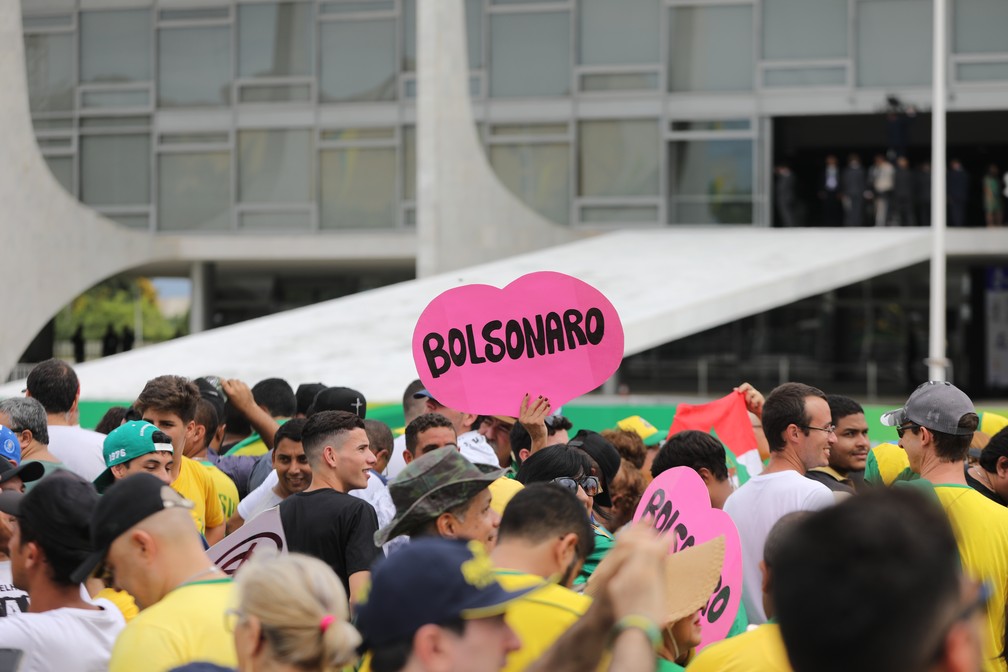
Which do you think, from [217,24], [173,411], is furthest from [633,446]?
[217,24]

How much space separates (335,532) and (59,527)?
55.8 inches

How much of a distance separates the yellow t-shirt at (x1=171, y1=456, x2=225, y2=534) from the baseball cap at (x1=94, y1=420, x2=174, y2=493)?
0.75m

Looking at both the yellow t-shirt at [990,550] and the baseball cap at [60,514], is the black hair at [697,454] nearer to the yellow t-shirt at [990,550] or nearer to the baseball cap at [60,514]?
the yellow t-shirt at [990,550]

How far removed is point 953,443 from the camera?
4547mm

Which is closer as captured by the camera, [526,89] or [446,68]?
[446,68]

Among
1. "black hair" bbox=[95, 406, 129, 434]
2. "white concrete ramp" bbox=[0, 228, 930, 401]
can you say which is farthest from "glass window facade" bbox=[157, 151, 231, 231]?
"black hair" bbox=[95, 406, 129, 434]

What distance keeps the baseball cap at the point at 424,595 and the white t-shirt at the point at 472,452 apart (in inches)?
133

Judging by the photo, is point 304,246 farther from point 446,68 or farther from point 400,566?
point 400,566

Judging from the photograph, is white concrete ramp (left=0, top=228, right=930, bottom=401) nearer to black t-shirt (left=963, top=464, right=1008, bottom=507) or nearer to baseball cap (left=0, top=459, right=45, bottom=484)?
black t-shirt (left=963, top=464, right=1008, bottom=507)

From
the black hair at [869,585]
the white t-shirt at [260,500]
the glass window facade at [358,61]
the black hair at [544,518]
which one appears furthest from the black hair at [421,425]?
the glass window facade at [358,61]

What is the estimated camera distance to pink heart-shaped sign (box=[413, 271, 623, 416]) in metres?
5.59

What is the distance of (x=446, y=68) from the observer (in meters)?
23.5

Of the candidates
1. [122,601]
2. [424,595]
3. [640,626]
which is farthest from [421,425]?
[640,626]

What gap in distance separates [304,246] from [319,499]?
72.9ft
